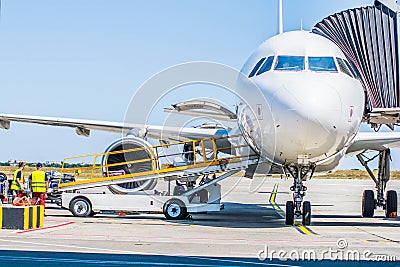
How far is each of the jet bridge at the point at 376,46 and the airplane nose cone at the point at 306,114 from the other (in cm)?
501

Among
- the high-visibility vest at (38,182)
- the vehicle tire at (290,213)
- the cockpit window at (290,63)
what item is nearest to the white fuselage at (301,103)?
the cockpit window at (290,63)

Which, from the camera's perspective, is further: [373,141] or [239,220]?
[239,220]

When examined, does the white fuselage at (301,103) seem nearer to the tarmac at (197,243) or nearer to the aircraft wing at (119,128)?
the tarmac at (197,243)

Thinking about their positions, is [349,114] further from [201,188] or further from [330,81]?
[201,188]

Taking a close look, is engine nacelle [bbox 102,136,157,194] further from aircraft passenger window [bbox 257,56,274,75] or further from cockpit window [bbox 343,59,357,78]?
cockpit window [bbox 343,59,357,78]

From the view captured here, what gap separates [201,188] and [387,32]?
6.69m

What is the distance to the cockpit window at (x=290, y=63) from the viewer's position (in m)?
13.9

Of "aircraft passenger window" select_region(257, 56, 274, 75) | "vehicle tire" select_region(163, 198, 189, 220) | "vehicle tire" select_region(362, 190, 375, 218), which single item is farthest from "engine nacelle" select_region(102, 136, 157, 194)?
"vehicle tire" select_region(362, 190, 375, 218)

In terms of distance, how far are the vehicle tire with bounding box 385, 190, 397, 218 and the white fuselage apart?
18.2 ft

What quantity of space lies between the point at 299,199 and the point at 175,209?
12.9 feet

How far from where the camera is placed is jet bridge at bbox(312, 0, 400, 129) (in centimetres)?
1825

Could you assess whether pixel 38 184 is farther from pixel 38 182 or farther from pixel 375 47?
pixel 375 47

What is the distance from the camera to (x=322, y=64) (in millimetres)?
14078

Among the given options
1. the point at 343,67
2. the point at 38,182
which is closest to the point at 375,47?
the point at 343,67
